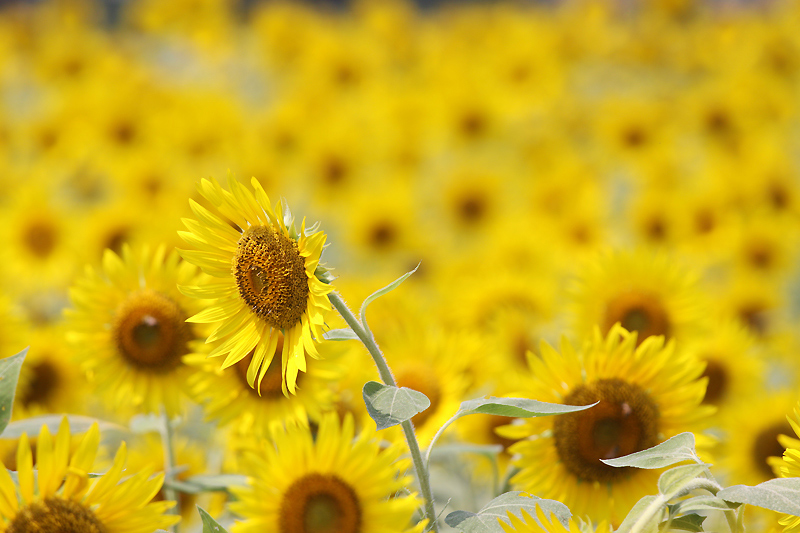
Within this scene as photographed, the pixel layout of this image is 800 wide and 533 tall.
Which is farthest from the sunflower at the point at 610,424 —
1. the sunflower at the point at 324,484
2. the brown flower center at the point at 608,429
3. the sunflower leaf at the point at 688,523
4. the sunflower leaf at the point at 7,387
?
the sunflower leaf at the point at 7,387

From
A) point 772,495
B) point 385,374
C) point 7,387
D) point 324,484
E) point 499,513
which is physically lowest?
point 772,495

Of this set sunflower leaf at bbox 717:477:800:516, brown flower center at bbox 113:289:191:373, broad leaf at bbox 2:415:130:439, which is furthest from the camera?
brown flower center at bbox 113:289:191:373

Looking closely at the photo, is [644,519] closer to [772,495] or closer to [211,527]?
[772,495]

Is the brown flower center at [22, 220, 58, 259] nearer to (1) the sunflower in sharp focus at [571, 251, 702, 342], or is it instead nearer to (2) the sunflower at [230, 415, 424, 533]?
(1) the sunflower in sharp focus at [571, 251, 702, 342]

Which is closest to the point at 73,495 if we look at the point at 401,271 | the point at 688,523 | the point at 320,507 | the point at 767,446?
the point at 320,507

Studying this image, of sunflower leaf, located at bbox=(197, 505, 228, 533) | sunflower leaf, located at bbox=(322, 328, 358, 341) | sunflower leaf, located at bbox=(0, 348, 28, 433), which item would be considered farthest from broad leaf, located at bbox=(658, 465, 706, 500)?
sunflower leaf, located at bbox=(0, 348, 28, 433)

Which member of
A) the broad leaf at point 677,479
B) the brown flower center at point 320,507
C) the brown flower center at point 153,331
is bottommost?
the broad leaf at point 677,479

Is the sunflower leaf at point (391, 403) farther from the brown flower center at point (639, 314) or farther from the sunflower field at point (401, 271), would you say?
the brown flower center at point (639, 314)
